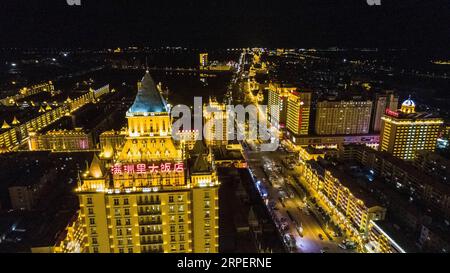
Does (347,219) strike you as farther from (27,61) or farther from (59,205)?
(27,61)

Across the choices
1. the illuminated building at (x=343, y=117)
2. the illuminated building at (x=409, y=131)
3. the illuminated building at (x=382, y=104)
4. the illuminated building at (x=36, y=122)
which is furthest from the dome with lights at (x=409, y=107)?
the illuminated building at (x=36, y=122)

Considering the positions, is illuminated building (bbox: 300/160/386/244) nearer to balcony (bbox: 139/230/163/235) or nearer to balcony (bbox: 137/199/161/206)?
balcony (bbox: 139/230/163/235)

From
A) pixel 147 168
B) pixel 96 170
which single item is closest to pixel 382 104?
pixel 147 168

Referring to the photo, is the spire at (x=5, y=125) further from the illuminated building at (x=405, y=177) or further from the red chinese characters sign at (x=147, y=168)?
the illuminated building at (x=405, y=177)

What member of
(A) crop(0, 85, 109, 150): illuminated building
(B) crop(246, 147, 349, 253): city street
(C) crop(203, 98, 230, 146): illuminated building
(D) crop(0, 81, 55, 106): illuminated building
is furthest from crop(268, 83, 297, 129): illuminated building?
(D) crop(0, 81, 55, 106): illuminated building

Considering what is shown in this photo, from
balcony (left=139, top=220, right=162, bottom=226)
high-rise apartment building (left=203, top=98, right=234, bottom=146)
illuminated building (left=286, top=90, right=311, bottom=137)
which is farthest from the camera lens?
illuminated building (left=286, top=90, right=311, bottom=137)
